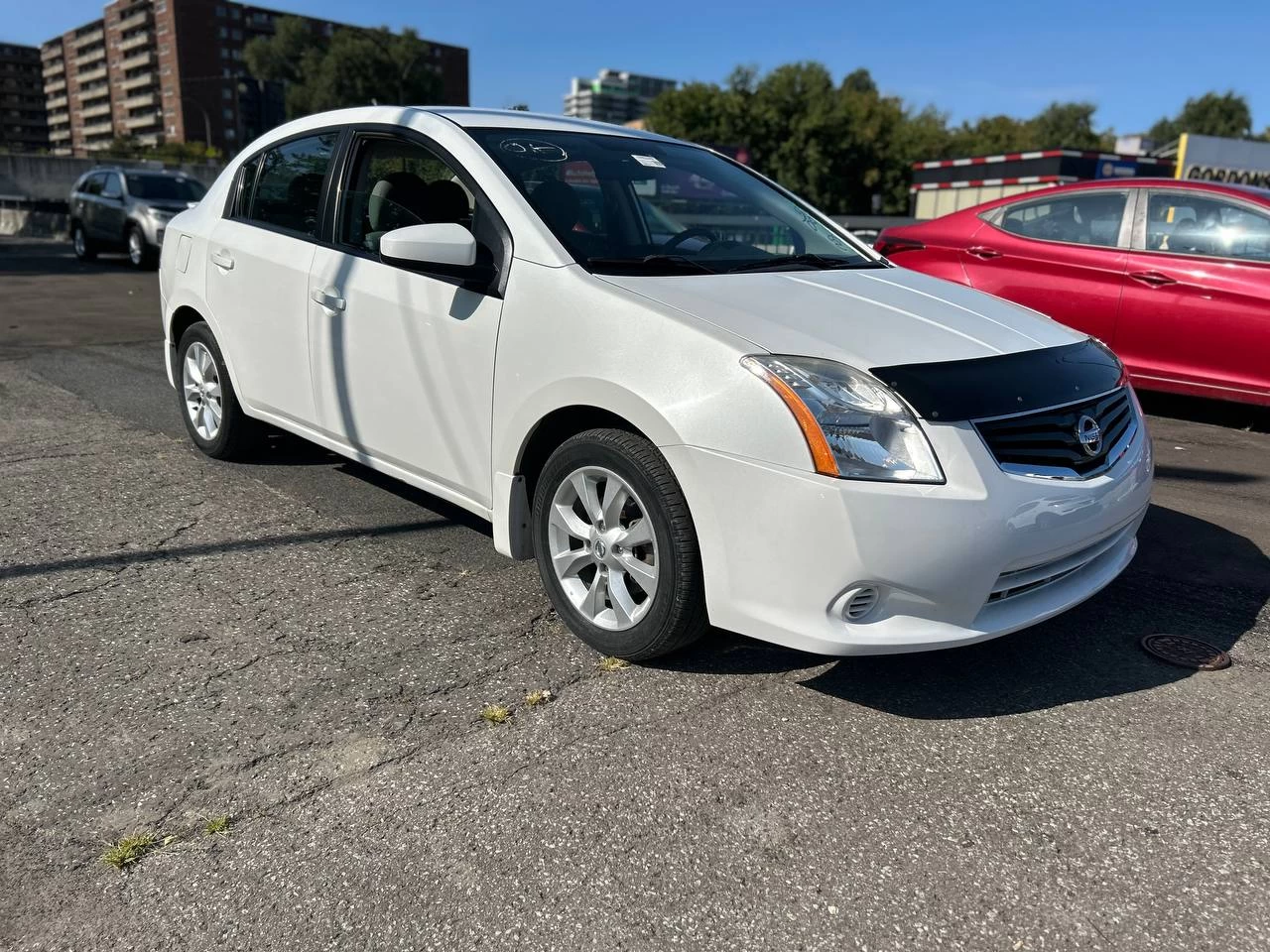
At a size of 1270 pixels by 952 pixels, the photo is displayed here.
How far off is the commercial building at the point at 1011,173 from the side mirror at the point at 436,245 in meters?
20.0

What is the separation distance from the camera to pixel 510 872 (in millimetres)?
2240

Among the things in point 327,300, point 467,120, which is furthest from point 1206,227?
point 327,300

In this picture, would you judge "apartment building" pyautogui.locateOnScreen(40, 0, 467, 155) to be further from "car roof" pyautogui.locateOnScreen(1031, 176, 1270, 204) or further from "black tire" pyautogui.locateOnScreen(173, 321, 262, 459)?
"black tire" pyautogui.locateOnScreen(173, 321, 262, 459)

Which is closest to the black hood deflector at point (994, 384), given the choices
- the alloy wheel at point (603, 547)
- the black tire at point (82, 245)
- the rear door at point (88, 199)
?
the alloy wheel at point (603, 547)

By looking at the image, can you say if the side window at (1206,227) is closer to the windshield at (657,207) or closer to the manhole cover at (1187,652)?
the windshield at (657,207)

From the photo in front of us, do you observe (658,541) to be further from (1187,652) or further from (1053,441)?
(1187,652)

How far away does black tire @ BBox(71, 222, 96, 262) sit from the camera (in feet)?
59.9

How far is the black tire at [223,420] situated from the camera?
4891mm

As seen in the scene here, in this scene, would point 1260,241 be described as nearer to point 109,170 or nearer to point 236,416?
point 236,416

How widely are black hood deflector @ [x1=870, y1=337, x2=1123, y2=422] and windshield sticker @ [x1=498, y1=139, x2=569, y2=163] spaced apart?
164 centimetres

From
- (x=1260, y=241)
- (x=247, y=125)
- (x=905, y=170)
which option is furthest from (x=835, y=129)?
(x=1260, y=241)

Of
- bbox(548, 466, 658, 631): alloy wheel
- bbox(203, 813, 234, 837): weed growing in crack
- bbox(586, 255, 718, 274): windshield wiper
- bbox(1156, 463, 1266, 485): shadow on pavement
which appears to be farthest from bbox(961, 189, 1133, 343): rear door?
bbox(203, 813, 234, 837): weed growing in crack

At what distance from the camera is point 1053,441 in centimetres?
286

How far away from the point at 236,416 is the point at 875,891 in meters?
3.88
